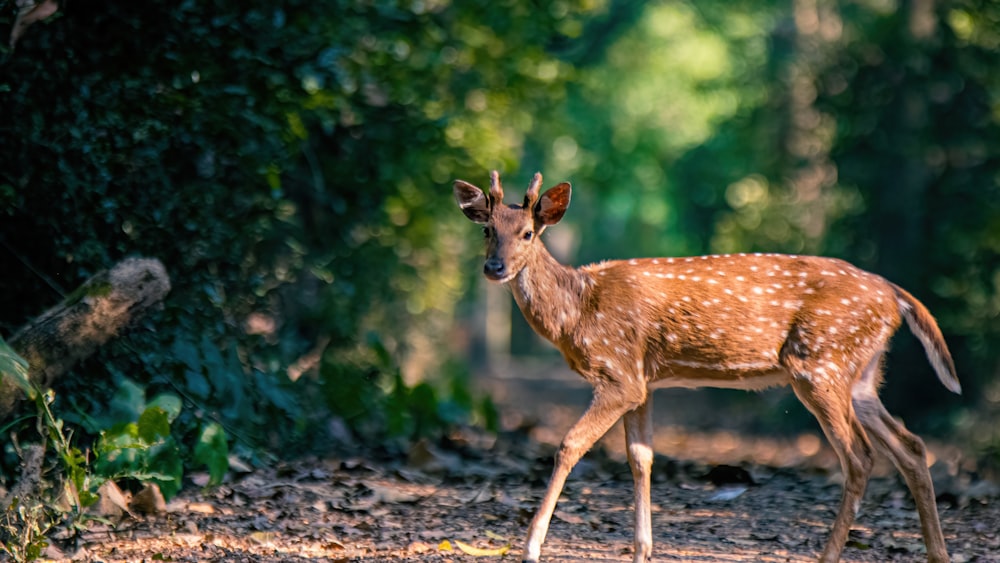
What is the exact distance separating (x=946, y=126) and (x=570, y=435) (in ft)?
28.5

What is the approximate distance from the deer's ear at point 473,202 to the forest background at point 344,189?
71.3 inches

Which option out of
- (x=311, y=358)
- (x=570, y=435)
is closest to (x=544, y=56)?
(x=311, y=358)

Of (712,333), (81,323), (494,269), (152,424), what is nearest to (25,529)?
(152,424)

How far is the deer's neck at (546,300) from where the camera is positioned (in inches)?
251

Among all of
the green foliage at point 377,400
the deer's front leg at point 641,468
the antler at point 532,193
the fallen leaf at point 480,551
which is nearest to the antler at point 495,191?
the antler at point 532,193

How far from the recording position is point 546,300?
6.39 metres

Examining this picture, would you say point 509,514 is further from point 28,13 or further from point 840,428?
point 28,13

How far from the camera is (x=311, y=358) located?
32.1 feet

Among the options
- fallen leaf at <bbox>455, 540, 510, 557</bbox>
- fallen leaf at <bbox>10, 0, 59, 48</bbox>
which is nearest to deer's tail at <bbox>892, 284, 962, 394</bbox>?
fallen leaf at <bbox>455, 540, 510, 557</bbox>

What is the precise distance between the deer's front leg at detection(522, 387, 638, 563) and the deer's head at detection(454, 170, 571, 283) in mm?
747

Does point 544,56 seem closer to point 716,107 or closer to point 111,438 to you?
point 111,438

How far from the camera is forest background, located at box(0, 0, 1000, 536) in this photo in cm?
743

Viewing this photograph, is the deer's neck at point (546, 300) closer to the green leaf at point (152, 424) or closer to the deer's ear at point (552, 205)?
the deer's ear at point (552, 205)

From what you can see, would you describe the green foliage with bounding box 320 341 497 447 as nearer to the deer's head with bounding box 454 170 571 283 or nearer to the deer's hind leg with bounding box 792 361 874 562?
the deer's head with bounding box 454 170 571 283
